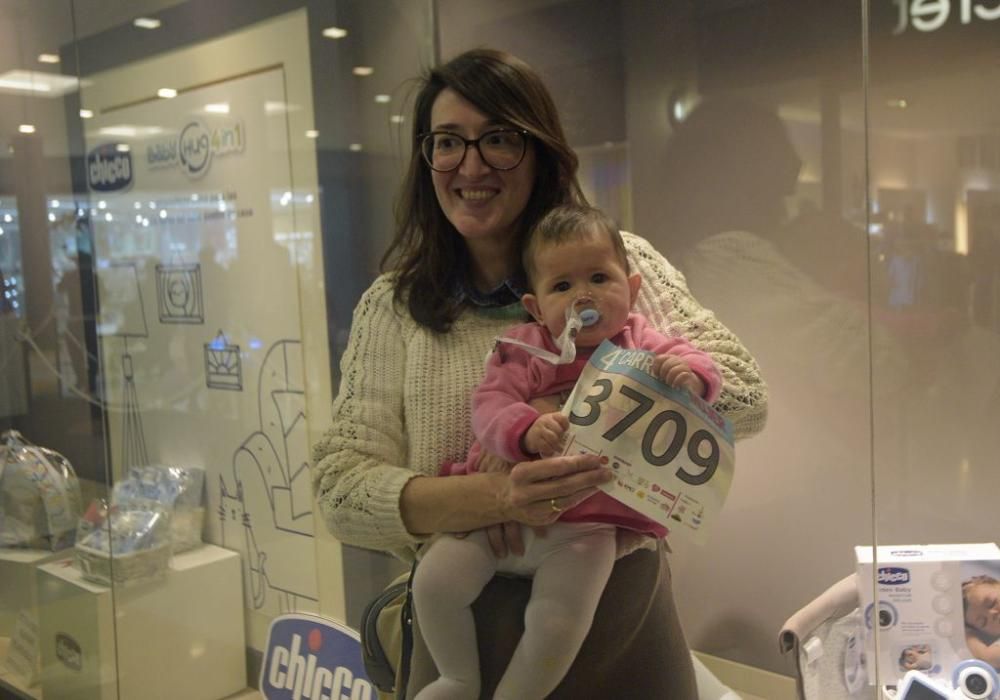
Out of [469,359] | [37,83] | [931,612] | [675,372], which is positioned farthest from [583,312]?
[37,83]

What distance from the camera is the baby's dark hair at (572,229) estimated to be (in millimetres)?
1254

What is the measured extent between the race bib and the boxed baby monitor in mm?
2264

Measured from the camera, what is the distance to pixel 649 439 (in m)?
1.20

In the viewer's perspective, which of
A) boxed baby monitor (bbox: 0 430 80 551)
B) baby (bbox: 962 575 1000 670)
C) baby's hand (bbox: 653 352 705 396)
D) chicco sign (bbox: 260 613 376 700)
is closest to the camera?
baby's hand (bbox: 653 352 705 396)

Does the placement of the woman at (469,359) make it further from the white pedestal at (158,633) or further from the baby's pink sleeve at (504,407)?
the white pedestal at (158,633)

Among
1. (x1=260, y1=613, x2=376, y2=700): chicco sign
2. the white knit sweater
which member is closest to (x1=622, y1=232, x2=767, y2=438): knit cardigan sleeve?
the white knit sweater

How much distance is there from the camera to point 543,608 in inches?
48.8

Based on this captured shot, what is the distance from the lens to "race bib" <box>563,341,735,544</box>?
1.20m

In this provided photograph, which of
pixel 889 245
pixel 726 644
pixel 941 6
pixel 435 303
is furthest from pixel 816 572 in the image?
pixel 941 6

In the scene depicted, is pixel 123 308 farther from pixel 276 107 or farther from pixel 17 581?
pixel 17 581

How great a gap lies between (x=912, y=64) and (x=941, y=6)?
0.12 m

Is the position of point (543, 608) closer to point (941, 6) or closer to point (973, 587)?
point (973, 587)

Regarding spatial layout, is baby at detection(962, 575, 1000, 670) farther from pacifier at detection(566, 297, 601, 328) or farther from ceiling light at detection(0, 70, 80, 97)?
ceiling light at detection(0, 70, 80, 97)

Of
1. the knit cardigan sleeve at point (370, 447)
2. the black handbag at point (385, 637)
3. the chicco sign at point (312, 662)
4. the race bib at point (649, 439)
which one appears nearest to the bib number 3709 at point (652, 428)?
the race bib at point (649, 439)
